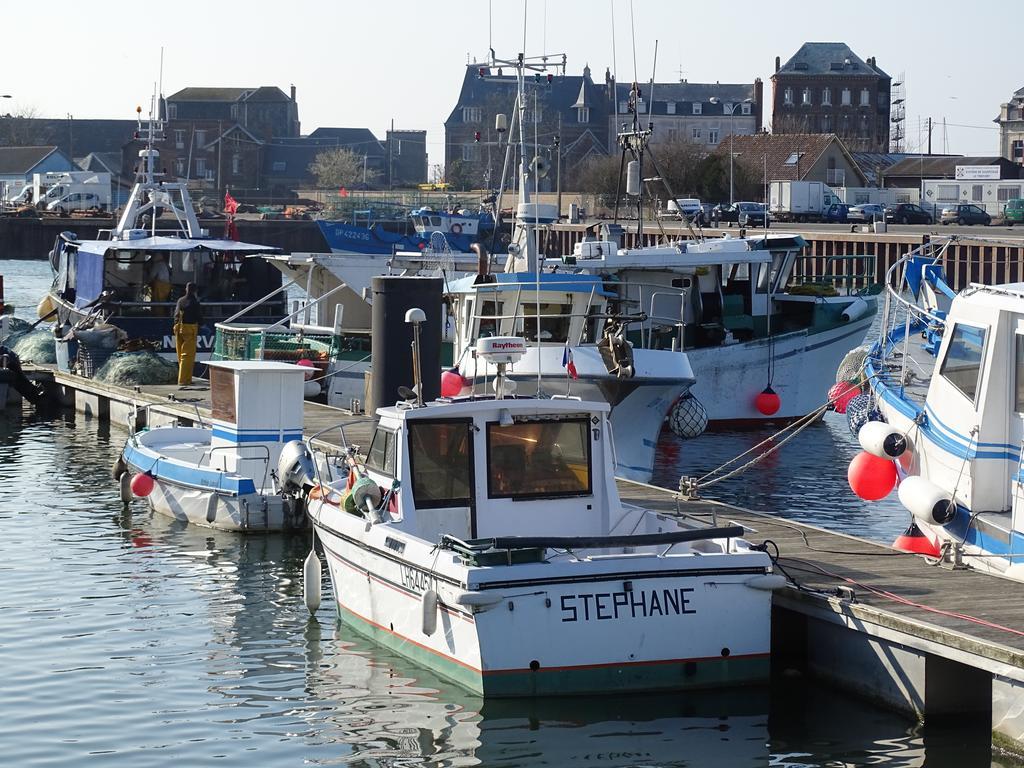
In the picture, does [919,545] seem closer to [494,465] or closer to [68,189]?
[494,465]

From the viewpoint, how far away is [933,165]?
97188 millimetres

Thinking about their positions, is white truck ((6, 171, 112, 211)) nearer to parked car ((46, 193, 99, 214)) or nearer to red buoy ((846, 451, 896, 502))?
parked car ((46, 193, 99, 214))

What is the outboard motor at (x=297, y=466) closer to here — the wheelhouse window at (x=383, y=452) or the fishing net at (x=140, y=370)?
the wheelhouse window at (x=383, y=452)

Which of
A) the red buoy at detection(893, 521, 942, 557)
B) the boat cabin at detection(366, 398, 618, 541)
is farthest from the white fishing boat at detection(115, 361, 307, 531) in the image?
the red buoy at detection(893, 521, 942, 557)

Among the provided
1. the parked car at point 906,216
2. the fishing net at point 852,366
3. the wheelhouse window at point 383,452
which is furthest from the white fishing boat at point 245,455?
the parked car at point 906,216

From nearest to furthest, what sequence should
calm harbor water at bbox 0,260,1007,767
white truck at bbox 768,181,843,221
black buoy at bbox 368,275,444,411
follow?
calm harbor water at bbox 0,260,1007,767, black buoy at bbox 368,275,444,411, white truck at bbox 768,181,843,221

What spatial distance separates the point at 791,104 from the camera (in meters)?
122

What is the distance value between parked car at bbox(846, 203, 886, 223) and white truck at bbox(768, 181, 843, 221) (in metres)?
0.81

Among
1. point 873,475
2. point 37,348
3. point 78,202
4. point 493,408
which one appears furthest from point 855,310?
point 78,202

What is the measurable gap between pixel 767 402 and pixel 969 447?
14686 millimetres

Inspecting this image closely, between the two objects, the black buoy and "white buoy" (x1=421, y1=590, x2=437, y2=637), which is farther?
the black buoy

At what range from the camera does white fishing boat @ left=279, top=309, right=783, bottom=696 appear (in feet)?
36.7

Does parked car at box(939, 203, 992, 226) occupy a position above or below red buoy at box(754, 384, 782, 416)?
above

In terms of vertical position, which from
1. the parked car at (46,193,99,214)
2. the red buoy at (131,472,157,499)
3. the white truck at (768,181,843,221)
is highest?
the parked car at (46,193,99,214)
